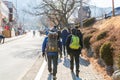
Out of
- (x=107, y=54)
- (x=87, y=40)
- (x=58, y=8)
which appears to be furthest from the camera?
(x=58, y=8)

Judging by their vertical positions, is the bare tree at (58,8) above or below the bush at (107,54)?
above

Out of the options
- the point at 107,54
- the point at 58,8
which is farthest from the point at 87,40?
the point at 58,8

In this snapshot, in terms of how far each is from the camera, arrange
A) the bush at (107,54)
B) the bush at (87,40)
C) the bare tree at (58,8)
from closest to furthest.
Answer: the bush at (107,54), the bush at (87,40), the bare tree at (58,8)

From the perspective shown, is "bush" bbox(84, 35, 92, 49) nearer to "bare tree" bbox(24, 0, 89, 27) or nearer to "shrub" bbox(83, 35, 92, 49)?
"shrub" bbox(83, 35, 92, 49)

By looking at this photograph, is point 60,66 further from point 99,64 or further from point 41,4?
point 41,4

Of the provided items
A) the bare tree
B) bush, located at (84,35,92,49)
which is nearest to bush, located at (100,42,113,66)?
bush, located at (84,35,92,49)

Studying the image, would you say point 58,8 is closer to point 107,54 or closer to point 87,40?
point 87,40

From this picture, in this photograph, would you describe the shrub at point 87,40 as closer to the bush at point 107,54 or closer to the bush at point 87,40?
the bush at point 87,40

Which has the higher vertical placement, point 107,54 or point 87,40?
point 87,40

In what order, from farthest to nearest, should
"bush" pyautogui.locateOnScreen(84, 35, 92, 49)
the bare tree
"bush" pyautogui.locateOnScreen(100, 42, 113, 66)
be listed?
the bare tree, "bush" pyautogui.locateOnScreen(84, 35, 92, 49), "bush" pyautogui.locateOnScreen(100, 42, 113, 66)

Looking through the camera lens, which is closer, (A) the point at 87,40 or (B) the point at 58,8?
(A) the point at 87,40

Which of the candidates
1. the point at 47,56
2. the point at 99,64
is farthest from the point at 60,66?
the point at 47,56

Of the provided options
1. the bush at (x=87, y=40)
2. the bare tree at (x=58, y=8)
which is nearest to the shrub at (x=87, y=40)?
the bush at (x=87, y=40)

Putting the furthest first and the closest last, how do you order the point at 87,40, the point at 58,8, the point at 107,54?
the point at 58,8 < the point at 87,40 < the point at 107,54
